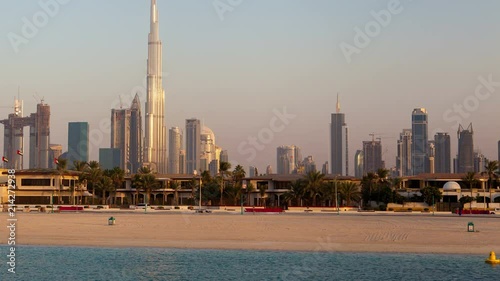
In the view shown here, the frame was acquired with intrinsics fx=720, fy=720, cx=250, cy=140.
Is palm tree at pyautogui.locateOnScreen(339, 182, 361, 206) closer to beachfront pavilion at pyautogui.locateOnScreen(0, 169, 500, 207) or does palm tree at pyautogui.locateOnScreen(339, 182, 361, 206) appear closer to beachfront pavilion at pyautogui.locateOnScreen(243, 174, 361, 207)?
beachfront pavilion at pyautogui.locateOnScreen(0, 169, 500, 207)

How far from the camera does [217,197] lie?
470 ft

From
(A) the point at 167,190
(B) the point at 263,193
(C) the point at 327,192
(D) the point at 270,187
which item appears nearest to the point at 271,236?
(C) the point at 327,192

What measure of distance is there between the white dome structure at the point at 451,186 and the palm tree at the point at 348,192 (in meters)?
18.3

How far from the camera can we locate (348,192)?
137 metres

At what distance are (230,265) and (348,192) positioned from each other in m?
91.6

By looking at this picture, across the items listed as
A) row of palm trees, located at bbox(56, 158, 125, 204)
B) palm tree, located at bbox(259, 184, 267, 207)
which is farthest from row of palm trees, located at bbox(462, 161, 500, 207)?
row of palm trees, located at bbox(56, 158, 125, 204)

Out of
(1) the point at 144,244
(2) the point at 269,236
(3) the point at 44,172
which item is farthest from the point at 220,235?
(3) the point at 44,172

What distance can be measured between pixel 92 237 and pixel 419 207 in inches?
3172

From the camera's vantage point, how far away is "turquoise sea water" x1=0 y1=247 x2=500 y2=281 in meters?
43.0

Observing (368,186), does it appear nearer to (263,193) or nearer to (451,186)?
(451,186)

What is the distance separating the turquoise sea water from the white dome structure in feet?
313

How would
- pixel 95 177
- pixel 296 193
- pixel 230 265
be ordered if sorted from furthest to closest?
1. pixel 95 177
2. pixel 296 193
3. pixel 230 265

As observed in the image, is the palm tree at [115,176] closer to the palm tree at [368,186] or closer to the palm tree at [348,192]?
the palm tree at [348,192]

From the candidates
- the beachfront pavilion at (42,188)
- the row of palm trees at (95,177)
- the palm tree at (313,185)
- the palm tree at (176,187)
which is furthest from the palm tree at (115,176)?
the palm tree at (313,185)
